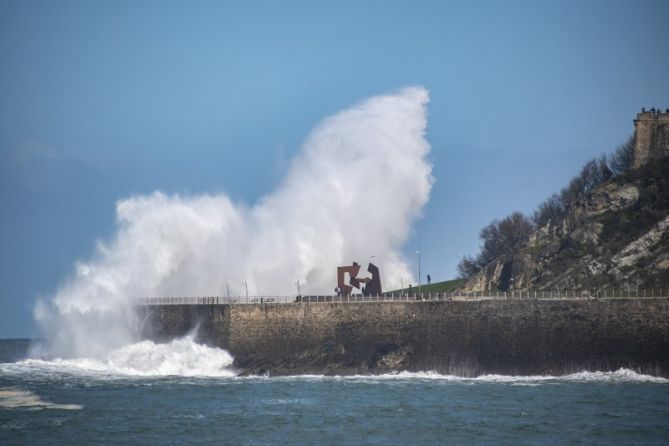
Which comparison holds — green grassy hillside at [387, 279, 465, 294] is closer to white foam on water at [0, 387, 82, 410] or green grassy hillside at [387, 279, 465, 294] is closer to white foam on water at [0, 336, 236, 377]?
white foam on water at [0, 336, 236, 377]

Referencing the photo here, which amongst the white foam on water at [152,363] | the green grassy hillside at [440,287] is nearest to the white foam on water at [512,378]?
the white foam on water at [152,363]

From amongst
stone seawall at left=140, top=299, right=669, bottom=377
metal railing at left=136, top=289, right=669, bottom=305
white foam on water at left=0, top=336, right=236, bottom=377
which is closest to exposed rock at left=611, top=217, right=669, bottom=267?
metal railing at left=136, top=289, right=669, bottom=305

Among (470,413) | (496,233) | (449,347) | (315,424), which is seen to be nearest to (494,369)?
(449,347)

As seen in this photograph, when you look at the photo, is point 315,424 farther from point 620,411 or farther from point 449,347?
point 449,347

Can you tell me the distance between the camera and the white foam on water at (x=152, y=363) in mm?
81125

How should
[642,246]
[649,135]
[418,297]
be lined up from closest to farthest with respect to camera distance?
[418,297] < [642,246] < [649,135]

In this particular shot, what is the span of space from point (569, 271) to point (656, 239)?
7.06m

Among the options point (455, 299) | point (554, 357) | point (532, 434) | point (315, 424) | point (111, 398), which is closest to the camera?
point (532, 434)

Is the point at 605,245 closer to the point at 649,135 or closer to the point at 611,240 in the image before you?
the point at 611,240

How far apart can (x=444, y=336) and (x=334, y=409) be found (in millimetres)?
17693

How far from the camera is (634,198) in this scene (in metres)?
90.7

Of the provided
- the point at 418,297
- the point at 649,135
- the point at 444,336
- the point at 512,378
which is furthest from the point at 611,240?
A: the point at 512,378

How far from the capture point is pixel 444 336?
7475cm

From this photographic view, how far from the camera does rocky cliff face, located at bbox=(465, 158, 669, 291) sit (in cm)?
8356
